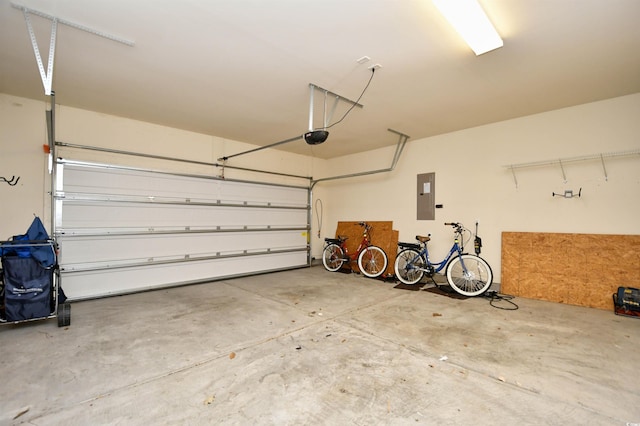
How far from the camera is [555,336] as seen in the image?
8.82ft

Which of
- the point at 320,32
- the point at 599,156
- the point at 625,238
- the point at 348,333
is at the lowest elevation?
the point at 348,333

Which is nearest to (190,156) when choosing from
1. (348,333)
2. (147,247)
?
(147,247)

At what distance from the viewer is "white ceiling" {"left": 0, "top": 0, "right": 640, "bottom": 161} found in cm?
206

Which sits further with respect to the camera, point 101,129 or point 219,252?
point 219,252

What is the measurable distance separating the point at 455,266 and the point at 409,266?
0.71 m

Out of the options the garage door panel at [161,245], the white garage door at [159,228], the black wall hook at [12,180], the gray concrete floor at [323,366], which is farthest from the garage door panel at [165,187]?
the gray concrete floor at [323,366]

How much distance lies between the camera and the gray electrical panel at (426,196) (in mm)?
5160

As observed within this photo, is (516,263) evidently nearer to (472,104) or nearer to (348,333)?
(472,104)

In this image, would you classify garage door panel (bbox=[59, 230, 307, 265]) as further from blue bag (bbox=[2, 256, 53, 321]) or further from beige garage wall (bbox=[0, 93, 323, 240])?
blue bag (bbox=[2, 256, 53, 321])

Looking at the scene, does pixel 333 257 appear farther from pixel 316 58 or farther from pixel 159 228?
pixel 316 58

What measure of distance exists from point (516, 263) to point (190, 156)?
17.9 ft

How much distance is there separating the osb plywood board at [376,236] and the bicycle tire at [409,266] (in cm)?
33

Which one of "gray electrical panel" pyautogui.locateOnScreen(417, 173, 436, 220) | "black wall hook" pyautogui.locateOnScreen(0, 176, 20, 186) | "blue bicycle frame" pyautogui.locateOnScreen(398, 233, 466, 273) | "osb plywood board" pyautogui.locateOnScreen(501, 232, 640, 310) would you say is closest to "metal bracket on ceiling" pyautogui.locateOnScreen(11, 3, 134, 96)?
"black wall hook" pyautogui.locateOnScreen(0, 176, 20, 186)

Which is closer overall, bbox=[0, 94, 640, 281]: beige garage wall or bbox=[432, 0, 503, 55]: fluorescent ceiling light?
bbox=[432, 0, 503, 55]: fluorescent ceiling light
